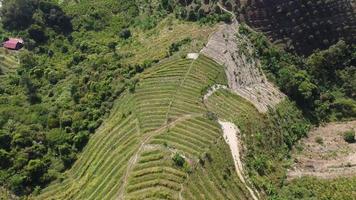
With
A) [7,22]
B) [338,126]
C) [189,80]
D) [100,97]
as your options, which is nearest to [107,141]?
[100,97]

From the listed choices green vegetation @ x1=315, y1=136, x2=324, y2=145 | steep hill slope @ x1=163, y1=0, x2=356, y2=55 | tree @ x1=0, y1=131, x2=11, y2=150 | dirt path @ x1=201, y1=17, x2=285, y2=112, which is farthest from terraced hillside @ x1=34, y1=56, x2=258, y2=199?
steep hill slope @ x1=163, y1=0, x2=356, y2=55

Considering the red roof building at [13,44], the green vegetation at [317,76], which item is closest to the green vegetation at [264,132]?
the green vegetation at [317,76]

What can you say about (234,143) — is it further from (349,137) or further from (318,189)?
(349,137)

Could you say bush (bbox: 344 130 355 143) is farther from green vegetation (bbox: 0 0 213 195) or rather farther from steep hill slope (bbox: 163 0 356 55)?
green vegetation (bbox: 0 0 213 195)

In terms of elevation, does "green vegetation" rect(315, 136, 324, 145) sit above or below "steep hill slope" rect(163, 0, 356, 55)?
below

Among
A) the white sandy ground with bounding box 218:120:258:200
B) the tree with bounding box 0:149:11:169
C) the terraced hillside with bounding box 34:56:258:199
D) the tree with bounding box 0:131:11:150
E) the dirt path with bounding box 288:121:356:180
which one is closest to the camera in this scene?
the terraced hillside with bounding box 34:56:258:199

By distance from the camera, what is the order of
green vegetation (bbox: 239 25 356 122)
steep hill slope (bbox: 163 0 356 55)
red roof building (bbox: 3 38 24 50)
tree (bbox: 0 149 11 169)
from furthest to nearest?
red roof building (bbox: 3 38 24 50) < steep hill slope (bbox: 163 0 356 55) < green vegetation (bbox: 239 25 356 122) < tree (bbox: 0 149 11 169)
